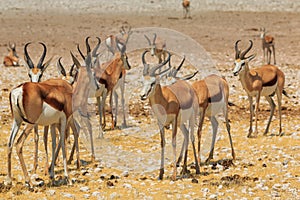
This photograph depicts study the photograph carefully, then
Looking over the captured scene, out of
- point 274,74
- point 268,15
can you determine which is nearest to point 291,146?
point 274,74

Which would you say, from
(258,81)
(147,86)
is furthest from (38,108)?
(258,81)

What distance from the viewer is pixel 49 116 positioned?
9.13 m

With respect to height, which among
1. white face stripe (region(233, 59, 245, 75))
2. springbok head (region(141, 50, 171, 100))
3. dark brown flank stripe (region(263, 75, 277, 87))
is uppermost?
springbok head (region(141, 50, 171, 100))

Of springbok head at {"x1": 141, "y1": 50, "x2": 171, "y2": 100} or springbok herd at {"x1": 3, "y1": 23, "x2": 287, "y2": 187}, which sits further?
springbok head at {"x1": 141, "y1": 50, "x2": 171, "y2": 100}

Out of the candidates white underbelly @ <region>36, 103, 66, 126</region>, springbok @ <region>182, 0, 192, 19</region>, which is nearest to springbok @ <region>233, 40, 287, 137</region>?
white underbelly @ <region>36, 103, 66, 126</region>

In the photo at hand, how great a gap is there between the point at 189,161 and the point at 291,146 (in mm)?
2035

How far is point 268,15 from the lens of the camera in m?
42.2

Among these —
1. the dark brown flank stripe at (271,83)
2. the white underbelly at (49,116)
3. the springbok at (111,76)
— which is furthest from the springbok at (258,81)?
the white underbelly at (49,116)

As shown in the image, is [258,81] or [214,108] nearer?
[214,108]

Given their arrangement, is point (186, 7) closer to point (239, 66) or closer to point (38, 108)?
point (239, 66)

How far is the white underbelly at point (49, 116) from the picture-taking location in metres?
9.04

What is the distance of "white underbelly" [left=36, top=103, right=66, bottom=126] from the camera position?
29.7 feet

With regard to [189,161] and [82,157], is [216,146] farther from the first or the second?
[82,157]

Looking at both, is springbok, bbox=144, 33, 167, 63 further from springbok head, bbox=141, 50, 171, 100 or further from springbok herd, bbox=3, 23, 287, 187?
springbok head, bbox=141, 50, 171, 100
